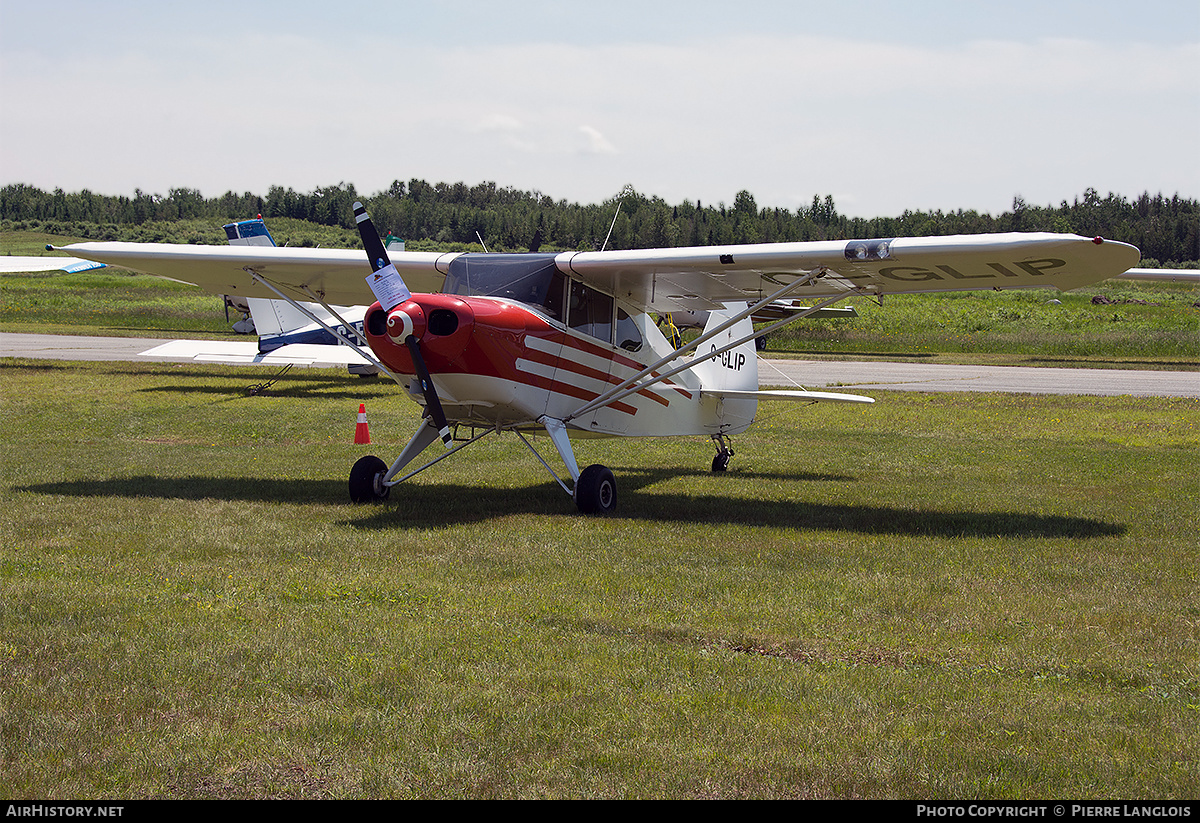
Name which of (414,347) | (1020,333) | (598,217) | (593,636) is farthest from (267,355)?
(598,217)

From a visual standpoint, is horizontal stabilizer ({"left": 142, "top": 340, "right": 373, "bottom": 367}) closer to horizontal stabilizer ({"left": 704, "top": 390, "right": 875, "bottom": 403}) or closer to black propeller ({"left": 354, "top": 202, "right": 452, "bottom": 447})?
horizontal stabilizer ({"left": 704, "top": 390, "right": 875, "bottom": 403})

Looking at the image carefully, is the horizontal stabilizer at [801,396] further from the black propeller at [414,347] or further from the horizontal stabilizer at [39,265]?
the horizontal stabilizer at [39,265]

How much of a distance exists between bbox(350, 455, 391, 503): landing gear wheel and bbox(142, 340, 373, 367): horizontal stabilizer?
12.1 m

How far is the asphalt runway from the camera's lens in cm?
2336

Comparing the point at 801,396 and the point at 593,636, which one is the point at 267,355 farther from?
the point at 593,636

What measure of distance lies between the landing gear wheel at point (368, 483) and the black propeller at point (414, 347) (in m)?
1.25

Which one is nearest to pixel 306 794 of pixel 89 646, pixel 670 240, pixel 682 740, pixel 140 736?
pixel 140 736

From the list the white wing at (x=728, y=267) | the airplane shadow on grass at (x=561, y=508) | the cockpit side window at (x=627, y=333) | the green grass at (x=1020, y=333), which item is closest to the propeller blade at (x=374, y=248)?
the white wing at (x=728, y=267)

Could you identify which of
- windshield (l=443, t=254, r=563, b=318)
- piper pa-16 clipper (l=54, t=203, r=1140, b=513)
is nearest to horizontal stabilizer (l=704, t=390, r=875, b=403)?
piper pa-16 clipper (l=54, t=203, r=1140, b=513)

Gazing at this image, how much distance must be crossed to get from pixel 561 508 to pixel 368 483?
6.14 feet

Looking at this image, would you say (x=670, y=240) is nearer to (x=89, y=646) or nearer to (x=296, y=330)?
(x=296, y=330)

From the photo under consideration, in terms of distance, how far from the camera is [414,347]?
845 cm

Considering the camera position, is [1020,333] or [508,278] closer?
[508,278]

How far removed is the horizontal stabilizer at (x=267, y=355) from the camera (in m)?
22.0
